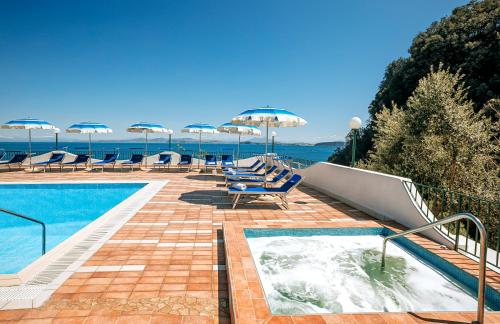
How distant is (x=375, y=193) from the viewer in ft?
20.7

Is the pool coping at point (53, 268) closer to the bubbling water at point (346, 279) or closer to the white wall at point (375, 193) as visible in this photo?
the bubbling water at point (346, 279)

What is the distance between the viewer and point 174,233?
15.6 ft

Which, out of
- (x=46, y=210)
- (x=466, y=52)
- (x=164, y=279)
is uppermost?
(x=466, y=52)

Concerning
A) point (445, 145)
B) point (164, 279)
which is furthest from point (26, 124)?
point (445, 145)

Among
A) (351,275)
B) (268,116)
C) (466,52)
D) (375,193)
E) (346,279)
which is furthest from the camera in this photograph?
(466,52)

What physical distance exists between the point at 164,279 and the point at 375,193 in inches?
199

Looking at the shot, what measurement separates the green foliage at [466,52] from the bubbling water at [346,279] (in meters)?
16.9

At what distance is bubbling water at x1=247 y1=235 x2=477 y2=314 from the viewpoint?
3.30 meters

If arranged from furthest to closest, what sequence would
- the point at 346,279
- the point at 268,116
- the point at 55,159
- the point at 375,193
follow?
1. the point at 55,159
2. the point at 268,116
3. the point at 375,193
4. the point at 346,279

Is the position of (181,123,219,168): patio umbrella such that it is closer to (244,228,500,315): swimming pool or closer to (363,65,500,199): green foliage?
(363,65,500,199): green foliage

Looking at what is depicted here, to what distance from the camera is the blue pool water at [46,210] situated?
4914 millimetres

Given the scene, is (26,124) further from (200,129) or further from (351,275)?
(351,275)

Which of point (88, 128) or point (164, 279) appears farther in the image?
point (88, 128)

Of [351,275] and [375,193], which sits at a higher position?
[375,193]
